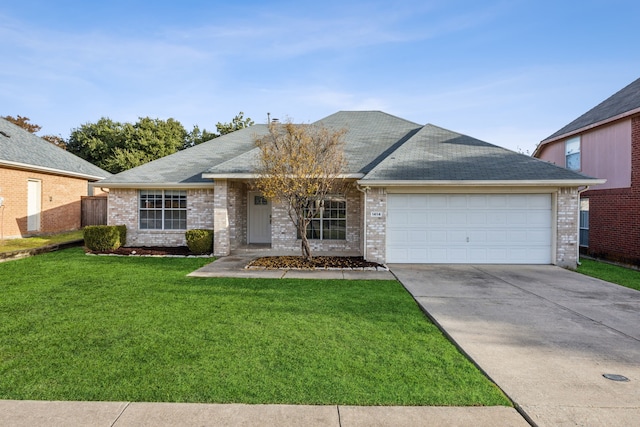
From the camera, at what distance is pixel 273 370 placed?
13.2 ft

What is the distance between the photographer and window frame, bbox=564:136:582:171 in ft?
48.8

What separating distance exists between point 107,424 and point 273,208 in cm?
1082

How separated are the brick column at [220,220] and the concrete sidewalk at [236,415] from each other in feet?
31.1

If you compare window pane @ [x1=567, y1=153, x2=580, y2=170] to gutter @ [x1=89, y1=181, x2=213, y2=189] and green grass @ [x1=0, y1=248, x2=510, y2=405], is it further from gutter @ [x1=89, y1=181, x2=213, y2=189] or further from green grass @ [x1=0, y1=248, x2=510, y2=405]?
gutter @ [x1=89, y1=181, x2=213, y2=189]

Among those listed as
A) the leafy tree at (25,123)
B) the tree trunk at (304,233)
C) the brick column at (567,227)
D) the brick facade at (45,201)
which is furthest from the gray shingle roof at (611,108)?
the leafy tree at (25,123)

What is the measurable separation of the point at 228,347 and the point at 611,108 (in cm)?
1623

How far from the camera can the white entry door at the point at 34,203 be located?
16.1 m

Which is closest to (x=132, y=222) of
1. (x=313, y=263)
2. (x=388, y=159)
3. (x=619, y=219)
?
(x=313, y=263)

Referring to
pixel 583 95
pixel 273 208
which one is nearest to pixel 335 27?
pixel 273 208

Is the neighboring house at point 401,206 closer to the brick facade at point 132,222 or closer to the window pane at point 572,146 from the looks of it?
the brick facade at point 132,222

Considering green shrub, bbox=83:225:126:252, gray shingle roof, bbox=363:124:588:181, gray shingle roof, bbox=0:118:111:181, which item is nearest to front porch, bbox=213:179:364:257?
gray shingle roof, bbox=363:124:588:181

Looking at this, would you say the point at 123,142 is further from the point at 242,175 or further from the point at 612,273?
the point at 612,273

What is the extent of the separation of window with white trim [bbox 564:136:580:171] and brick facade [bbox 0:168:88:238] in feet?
78.6

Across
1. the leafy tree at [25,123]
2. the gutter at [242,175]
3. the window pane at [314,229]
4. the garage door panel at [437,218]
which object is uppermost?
the leafy tree at [25,123]
